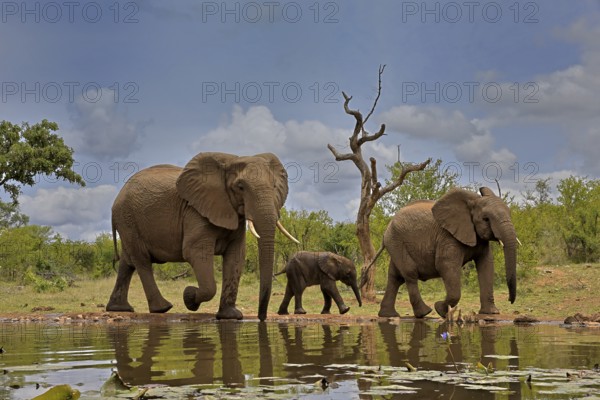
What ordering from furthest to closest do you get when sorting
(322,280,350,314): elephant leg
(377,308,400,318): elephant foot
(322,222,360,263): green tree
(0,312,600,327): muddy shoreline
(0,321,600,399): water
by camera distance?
(322,222,360,263): green tree, (322,280,350,314): elephant leg, (377,308,400,318): elephant foot, (0,312,600,327): muddy shoreline, (0,321,600,399): water

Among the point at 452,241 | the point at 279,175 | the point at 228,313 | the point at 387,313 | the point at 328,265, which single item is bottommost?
the point at 387,313

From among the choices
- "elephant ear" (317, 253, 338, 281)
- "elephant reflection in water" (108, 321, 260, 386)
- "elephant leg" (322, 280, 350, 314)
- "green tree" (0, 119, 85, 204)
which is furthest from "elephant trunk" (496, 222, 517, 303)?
"green tree" (0, 119, 85, 204)

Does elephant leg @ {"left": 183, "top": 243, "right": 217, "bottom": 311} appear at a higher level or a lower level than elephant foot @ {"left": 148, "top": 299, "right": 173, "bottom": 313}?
higher

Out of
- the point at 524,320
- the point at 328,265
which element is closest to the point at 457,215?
the point at 524,320

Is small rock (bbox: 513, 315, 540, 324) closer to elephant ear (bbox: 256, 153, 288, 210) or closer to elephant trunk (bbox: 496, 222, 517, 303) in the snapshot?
elephant trunk (bbox: 496, 222, 517, 303)

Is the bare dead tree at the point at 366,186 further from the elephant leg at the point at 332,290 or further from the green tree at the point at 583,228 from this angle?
the green tree at the point at 583,228

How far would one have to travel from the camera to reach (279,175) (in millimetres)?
14578

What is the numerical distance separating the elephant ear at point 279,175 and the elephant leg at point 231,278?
1.25m

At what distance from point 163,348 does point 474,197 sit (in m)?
8.53

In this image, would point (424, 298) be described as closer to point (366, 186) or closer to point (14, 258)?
point (366, 186)

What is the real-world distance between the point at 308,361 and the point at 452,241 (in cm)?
857

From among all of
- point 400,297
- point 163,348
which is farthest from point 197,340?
point 400,297

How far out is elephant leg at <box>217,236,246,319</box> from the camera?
14648 mm

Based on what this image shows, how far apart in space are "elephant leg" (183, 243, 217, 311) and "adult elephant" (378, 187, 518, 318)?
4471mm
